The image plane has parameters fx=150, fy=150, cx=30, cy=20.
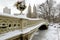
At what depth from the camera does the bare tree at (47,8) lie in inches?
759

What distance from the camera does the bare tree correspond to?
63.3 ft

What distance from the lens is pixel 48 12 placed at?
1936 centimetres

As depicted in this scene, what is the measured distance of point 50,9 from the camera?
19703mm

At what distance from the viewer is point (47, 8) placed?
1978 cm

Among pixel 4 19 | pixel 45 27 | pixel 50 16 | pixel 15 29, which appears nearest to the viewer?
pixel 4 19

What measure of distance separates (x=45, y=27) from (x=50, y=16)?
13.6ft

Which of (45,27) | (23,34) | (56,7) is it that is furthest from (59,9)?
(23,34)

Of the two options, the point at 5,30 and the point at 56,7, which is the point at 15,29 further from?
the point at 56,7

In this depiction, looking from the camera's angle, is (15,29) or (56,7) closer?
(15,29)

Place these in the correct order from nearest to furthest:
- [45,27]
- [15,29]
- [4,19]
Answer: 1. [4,19]
2. [15,29]
3. [45,27]

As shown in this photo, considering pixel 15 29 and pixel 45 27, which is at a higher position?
pixel 15 29

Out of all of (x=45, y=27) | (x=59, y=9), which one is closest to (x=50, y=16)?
(x=59, y=9)

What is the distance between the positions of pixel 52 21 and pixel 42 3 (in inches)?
106

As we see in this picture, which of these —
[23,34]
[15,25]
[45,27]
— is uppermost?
[15,25]
